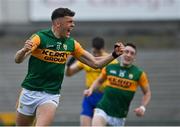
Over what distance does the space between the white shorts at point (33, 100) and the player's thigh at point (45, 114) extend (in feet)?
0.18

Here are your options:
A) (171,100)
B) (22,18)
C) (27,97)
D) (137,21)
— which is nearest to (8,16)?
(22,18)

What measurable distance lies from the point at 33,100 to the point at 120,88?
231 cm

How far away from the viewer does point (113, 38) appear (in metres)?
20.1

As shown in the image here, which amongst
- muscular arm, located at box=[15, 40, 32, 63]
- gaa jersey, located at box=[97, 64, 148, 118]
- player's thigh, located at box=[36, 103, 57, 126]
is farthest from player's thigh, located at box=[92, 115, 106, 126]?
muscular arm, located at box=[15, 40, 32, 63]

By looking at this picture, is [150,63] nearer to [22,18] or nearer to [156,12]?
[156,12]

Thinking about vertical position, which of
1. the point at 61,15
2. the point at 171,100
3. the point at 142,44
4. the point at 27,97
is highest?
the point at 61,15

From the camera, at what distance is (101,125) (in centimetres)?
1041

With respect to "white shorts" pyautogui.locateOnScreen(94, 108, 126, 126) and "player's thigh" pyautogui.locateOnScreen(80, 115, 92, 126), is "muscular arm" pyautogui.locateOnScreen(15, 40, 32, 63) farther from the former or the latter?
"player's thigh" pyautogui.locateOnScreen(80, 115, 92, 126)

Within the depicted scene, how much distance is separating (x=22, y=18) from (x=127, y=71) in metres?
9.48

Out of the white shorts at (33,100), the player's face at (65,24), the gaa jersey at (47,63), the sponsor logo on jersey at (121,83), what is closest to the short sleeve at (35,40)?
the gaa jersey at (47,63)

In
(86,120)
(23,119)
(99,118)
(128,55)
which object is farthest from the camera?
(86,120)

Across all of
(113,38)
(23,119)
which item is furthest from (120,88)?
(113,38)

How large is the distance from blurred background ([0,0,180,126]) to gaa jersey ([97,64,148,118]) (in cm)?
691

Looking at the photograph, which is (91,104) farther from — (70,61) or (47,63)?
(47,63)
